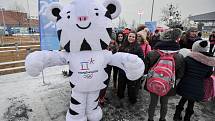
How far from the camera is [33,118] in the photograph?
3586 millimetres

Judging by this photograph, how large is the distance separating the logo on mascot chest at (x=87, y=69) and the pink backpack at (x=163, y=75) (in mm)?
980

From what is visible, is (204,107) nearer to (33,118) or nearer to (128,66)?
(128,66)

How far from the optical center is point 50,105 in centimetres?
412

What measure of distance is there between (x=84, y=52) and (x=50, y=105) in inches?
75.6

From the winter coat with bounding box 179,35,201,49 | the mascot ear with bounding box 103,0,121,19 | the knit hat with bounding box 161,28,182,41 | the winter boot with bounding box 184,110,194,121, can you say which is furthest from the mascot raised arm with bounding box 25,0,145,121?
the winter coat with bounding box 179,35,201,49

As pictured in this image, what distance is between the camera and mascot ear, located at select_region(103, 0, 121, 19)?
2.96 m

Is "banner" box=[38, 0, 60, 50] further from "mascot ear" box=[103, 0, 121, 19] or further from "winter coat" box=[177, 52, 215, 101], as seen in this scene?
"winter coat" box=[177, 52, 215, 101]

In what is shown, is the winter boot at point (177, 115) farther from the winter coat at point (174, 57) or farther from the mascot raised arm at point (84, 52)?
the mascot raised arm at point (84, 52)

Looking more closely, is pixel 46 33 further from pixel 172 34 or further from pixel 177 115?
pixel 177 115

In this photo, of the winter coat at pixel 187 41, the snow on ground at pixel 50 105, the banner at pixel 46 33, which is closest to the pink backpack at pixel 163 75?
the snow on ground at pixel 50 105

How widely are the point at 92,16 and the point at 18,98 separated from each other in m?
2.94

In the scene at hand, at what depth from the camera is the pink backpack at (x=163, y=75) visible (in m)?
2.92

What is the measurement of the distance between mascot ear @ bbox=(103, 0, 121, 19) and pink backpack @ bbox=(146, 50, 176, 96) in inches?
38.6

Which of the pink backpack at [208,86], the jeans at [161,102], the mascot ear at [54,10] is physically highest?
the mascot ear at [54,10]
